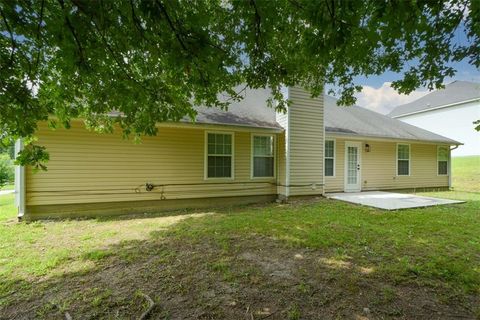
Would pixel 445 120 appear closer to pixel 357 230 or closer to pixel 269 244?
pixel 357 230

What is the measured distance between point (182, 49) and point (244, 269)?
114 inches

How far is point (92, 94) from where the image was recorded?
3.68 m

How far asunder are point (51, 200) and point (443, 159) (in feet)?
55.1

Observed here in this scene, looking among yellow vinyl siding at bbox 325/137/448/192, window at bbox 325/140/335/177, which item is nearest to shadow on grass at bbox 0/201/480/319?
window at bbox 325/140/335/177

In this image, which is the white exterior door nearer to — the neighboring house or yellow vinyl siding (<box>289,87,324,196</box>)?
yellow vinyl siding (<box>289,87,324,196</box>)

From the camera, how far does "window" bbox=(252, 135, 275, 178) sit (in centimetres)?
886

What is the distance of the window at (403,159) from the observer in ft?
38.7

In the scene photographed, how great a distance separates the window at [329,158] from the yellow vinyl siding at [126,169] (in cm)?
298

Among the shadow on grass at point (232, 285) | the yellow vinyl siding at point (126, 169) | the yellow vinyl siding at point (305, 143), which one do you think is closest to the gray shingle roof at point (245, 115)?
the yellow vinyl siding at point (126, 169)

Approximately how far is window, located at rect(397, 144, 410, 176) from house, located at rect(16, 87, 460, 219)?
0.06 metres

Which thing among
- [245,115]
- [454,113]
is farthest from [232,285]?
[454,113]

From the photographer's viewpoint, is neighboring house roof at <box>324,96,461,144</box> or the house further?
neighboring house roof at <box>324,96,461,144</box>

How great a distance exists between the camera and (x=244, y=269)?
3.46 metres

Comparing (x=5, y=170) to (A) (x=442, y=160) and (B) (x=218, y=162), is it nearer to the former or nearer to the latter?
(B) (x=218, y=162)
